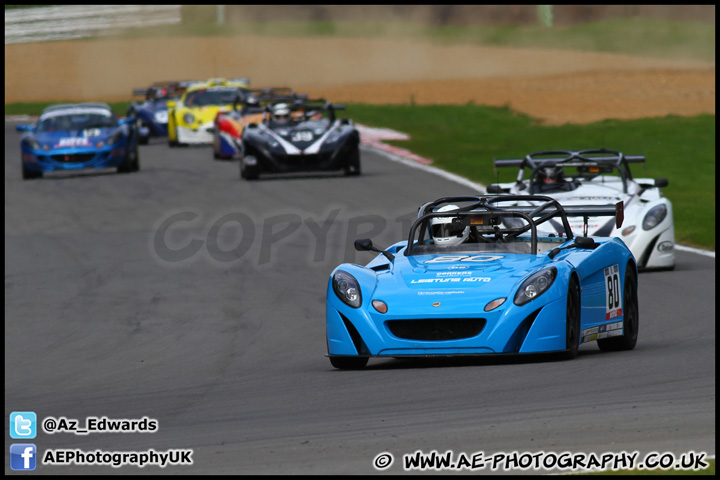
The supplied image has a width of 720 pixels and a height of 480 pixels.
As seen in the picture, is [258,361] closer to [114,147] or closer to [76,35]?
[114,147]

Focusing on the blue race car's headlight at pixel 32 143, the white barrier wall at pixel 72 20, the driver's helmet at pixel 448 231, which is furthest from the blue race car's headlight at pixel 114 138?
the white barrier wall at pixel 72 20

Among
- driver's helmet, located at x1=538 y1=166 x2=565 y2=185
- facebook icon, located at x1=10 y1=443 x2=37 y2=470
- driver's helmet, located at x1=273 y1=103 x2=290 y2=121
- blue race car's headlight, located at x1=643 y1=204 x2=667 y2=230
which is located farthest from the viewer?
driver's helmet, located at x1=273 y1=103 x2=290 y2=121

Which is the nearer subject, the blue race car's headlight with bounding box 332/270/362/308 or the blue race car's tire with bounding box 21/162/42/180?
the blue race car's headlight with bounding box 332/270/362/308

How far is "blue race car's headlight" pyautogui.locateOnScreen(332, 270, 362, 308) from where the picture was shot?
9930mm

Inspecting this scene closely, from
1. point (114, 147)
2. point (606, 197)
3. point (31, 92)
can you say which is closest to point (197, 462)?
point (606, 197)

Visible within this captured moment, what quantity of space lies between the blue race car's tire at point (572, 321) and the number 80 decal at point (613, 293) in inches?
23.9

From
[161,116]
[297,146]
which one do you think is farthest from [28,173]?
[161,116]

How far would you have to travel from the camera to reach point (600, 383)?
28.6ft

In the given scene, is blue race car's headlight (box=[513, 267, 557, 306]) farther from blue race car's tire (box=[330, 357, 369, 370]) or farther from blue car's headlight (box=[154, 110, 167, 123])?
blue car's headlight (box=[154, 110, 167, 123])

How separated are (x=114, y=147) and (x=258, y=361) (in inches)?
667

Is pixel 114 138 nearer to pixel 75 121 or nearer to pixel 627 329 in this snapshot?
pixel 75 121

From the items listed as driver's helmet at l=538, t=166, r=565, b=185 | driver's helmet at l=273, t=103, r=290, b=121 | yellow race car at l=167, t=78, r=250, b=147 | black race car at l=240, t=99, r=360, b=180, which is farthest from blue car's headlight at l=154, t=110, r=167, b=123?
driver's helmet at l=538, t=166, r=565, b=185

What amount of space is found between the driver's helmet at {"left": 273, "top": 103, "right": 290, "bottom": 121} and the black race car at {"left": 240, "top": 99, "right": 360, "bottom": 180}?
41 millimetres

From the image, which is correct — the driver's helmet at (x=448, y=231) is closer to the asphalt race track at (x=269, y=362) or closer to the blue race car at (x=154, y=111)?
the asphalt race track at (x=269, y=362)
